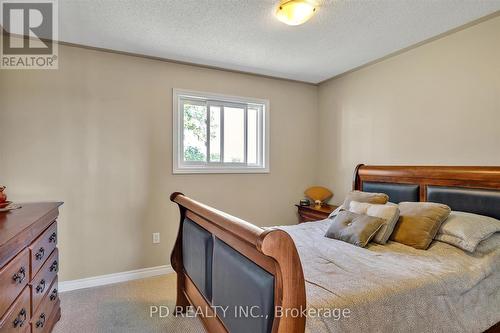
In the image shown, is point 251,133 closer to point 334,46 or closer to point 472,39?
point 334,46

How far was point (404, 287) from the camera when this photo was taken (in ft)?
4.61

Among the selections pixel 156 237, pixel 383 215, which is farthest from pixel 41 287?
pixel 383 215

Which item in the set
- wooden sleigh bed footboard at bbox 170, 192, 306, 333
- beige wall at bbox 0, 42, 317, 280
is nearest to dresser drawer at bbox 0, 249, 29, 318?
wooden sleigh bed footboard at bbox 170, 192, 306, 333

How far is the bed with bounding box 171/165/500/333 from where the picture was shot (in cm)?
107

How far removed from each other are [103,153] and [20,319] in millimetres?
1792

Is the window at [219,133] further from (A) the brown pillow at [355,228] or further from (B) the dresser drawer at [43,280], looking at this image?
(A) the brown pillow at [355,228]

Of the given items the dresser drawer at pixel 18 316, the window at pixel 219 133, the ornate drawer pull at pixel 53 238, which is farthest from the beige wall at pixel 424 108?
the dresser drawer at pixel 18 316

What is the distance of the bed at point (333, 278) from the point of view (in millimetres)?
1067

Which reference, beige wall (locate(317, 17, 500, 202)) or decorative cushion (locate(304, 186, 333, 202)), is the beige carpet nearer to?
decorative cushion (locate(304, 186, 333, 202))

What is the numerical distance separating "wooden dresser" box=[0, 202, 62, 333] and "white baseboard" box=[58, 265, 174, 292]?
21.1 inches

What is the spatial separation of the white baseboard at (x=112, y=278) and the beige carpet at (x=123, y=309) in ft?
0.23

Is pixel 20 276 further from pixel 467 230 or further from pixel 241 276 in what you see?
pixel 467 230

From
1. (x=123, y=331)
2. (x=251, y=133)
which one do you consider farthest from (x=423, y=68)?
(x=123, y=331)

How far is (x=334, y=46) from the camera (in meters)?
2.82
